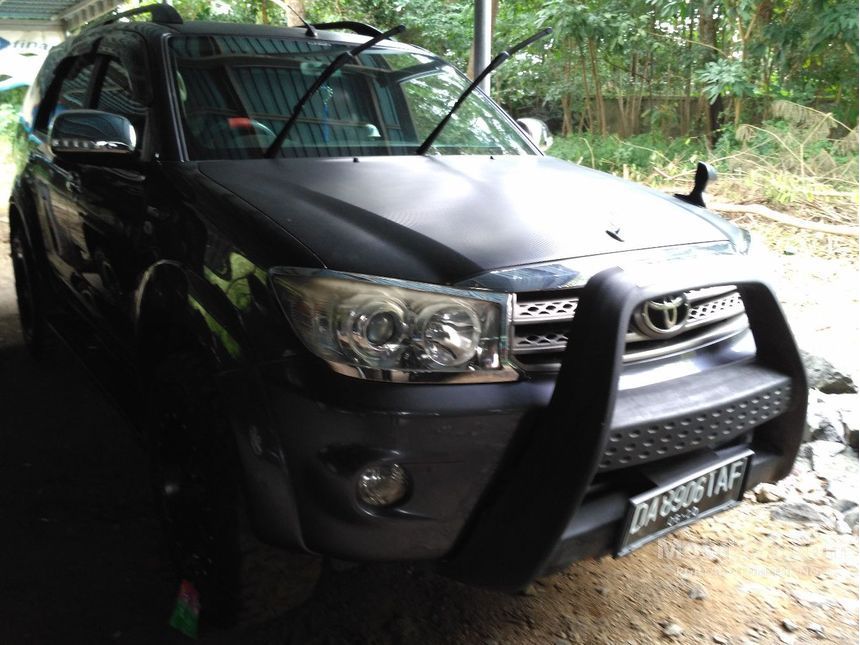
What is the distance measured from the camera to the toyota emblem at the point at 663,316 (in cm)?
184

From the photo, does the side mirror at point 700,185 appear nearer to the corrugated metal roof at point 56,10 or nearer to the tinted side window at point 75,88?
the tinted side window at point 75,88

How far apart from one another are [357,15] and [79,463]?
11.8m

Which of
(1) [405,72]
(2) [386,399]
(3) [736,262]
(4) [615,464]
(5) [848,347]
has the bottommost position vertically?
(5) [848,347]

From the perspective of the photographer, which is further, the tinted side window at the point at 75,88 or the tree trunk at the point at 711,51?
the tree trunk at the point at 711,51

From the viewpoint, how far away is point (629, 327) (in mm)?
1829

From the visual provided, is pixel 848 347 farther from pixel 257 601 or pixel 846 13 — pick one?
pixel 846 13

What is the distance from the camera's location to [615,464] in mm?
1689

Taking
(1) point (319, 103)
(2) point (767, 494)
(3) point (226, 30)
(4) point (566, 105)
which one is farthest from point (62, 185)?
(4) point (566, 105)

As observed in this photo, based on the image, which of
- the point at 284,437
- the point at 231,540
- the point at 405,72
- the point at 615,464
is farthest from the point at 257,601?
the point at 405,72

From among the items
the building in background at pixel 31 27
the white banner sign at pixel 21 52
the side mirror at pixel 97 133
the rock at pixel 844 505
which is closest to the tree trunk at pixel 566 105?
the building in background at pixel 31 27

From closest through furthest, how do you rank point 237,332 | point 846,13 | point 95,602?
1. point 237,332
2. point 95,602
3. point 846,13

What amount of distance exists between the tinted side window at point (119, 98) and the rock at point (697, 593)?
2.29 meters

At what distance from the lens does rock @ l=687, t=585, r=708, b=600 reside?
2.40m

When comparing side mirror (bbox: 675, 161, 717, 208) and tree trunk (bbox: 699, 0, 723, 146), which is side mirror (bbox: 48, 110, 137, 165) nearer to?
side mirror (bbox: 675, 161, 717, 208)
